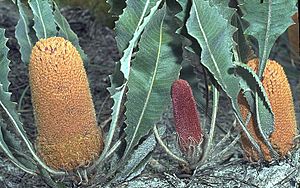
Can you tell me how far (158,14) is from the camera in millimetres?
940

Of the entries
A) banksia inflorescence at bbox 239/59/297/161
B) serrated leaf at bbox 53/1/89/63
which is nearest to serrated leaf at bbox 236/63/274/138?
banksia inflorescence at bbox 239/59/297/161

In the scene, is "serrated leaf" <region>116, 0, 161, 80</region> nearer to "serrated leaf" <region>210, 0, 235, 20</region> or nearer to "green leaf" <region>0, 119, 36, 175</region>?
"serrated leaf" <region>210, 0, 235, 20</region>

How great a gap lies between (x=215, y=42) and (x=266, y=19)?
11 centimetres

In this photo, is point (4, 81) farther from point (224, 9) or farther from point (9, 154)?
point (224, 9)

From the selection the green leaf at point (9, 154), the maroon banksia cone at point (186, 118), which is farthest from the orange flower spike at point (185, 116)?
the green leaf at point (9, 154)

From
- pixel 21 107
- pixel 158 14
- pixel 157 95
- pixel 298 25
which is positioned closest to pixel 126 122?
pixel 157 95

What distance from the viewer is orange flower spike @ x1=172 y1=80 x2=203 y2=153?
96 centimetres

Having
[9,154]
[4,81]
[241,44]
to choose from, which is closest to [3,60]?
[4,81]

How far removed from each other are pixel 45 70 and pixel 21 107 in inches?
35.5

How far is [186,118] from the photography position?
966 mm

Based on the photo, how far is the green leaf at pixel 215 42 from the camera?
36.6 inches

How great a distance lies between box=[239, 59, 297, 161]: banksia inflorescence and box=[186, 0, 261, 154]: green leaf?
0.18 feet

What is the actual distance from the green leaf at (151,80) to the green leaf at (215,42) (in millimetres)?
56

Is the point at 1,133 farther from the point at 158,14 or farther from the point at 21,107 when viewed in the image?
the point at 21,107
